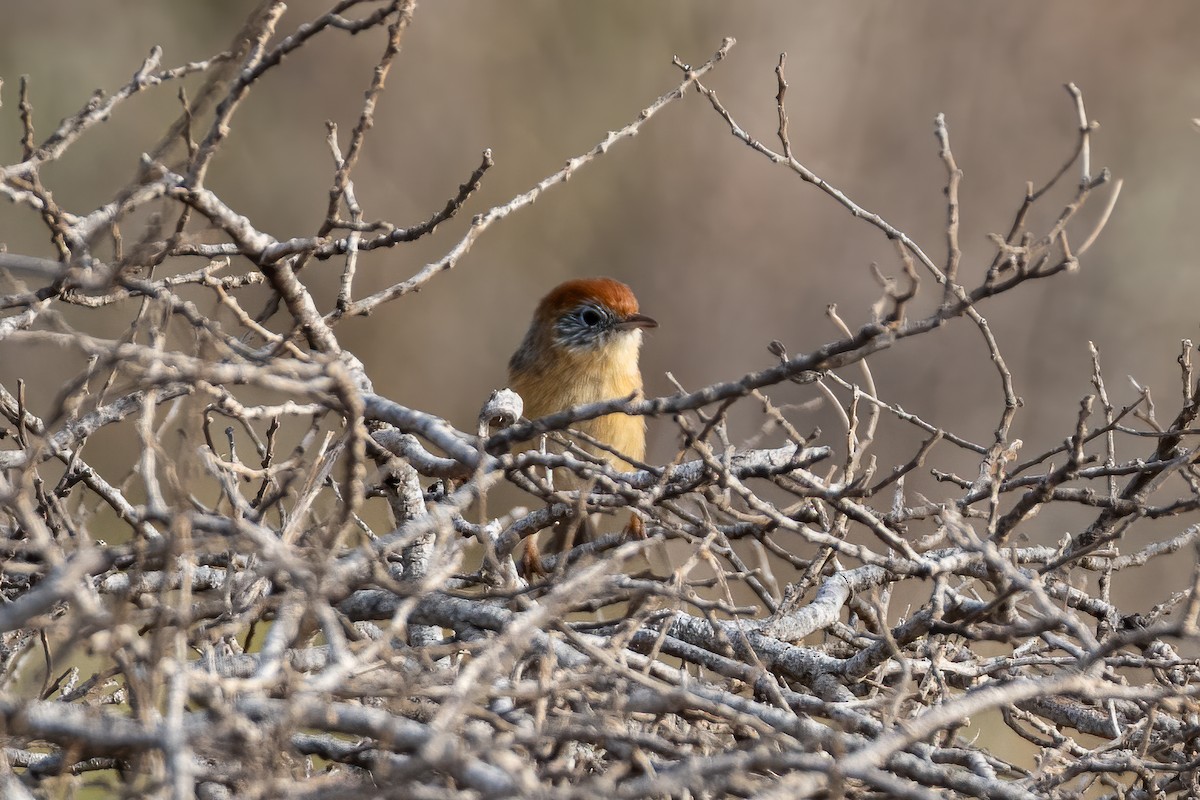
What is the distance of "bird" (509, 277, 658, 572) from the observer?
5.69 meters

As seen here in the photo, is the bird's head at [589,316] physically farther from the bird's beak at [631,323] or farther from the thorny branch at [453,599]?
the thorny branch at [453,599]

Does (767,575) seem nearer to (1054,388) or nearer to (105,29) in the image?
(1054,388)

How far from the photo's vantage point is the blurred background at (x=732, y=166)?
29.4 feet

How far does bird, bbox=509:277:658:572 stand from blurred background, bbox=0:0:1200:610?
311cm

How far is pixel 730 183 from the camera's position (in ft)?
32.9

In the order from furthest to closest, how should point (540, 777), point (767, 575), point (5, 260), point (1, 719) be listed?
point (767, 575) → point (5, 260) → point (540, 777) → point (1, 719)

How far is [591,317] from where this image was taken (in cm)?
593

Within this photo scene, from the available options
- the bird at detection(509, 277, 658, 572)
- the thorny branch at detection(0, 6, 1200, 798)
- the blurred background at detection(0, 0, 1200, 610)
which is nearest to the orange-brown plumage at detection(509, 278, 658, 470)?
the bird at detection(509, 277, 658, 572)

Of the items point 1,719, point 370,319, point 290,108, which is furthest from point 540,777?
point 290,108

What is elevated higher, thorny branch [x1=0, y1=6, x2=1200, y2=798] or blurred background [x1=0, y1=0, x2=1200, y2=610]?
blurred background [x1=0, y1=0, x2=1200, y2=610]

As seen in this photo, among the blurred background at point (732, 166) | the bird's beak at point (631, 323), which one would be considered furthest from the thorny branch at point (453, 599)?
the blurred background at point (732, 166)

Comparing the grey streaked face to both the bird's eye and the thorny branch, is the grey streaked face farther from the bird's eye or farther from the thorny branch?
the thorny branch

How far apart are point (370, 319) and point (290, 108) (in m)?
1.78

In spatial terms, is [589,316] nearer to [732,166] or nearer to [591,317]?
[591,317]
